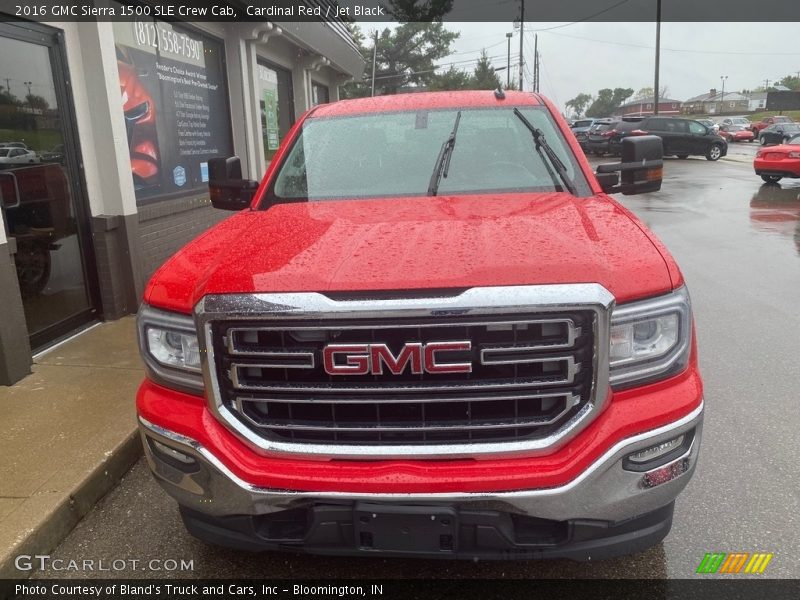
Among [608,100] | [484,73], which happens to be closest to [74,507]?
[484,73]

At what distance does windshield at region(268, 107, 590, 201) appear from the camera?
3.28 meters

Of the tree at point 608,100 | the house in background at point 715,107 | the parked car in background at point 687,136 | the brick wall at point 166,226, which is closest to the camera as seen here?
the brick wall at point 166,226

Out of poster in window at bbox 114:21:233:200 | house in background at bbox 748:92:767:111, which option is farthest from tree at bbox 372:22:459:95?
house in background at bbox 748:92:767:111

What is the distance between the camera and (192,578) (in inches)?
103

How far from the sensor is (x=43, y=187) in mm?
5141

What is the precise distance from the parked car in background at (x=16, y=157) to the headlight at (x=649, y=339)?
15.2 ft

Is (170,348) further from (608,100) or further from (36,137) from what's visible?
(608,100)

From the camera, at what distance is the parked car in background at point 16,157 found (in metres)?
4.75

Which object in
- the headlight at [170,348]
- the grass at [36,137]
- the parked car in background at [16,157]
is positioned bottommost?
the headlight at [170,348]

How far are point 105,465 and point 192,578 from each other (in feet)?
3.29

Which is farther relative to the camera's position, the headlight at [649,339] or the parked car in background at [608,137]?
the parked car in background at [608,137]

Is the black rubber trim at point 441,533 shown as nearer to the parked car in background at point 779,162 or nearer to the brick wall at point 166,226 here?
the brick wall at point 166,226

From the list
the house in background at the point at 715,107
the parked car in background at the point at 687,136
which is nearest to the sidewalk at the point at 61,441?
the parked car in background at the point at 687,136

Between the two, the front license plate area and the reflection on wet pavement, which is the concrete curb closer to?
the front license plate area
